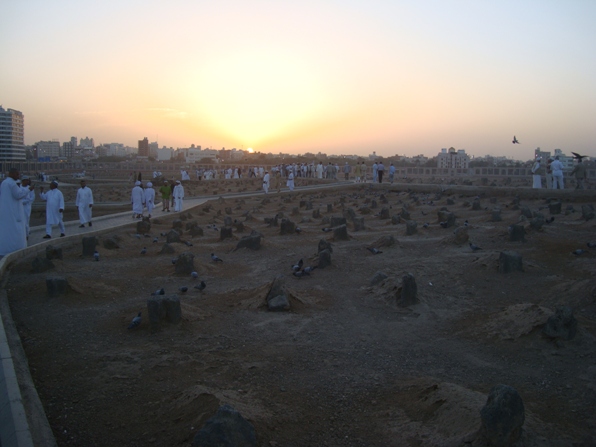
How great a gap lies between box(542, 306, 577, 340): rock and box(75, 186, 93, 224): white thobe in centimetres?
1432

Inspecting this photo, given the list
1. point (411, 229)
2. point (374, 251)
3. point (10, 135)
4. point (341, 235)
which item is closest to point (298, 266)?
point (374, 251)

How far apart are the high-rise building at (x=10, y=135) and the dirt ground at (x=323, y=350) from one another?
83.5 metres

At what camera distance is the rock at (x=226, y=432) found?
385cm

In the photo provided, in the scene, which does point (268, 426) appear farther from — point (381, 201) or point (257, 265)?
point (381, 201)

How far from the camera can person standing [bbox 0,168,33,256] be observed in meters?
11.8

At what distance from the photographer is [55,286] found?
28.6ft

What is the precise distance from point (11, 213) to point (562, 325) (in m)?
11.5

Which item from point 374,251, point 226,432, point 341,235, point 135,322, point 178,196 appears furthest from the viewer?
point 178,196

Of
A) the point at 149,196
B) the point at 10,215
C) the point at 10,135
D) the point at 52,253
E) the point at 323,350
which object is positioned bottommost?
the point at 323,350

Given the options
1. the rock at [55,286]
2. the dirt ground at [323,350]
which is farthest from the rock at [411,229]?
the rock at [55,286]

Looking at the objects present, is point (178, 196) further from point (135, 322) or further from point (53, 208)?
point (135, 322)

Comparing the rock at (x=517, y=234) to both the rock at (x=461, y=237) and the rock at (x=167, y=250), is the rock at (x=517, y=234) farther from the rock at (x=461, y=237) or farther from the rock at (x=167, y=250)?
the rock at (x=167, y=250)

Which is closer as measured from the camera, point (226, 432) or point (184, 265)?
point (226, 432)

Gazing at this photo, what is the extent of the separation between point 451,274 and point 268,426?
6396 millimetres
